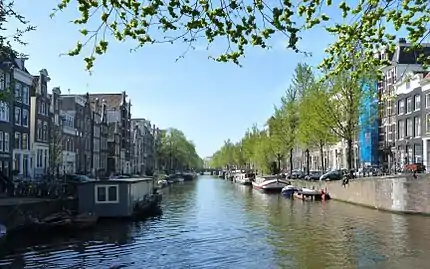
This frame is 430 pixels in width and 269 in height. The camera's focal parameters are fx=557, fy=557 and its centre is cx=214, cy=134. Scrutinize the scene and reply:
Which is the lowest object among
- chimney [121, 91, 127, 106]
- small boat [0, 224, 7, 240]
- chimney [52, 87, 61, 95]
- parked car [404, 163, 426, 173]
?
small boat [0, 224, 7, 240]

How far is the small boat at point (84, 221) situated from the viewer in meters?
33.0

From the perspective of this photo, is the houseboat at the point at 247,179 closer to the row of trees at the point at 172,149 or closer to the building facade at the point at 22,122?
the row of trees at the point at 172,149

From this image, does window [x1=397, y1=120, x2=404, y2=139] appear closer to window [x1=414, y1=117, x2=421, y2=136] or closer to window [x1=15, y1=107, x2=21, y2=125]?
window [x1=414, y1=117, x2=421, y2=136]

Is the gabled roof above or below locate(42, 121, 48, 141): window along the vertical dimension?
above

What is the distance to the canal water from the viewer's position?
22.9 m

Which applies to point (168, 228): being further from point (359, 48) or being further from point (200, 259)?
point (359, 48)

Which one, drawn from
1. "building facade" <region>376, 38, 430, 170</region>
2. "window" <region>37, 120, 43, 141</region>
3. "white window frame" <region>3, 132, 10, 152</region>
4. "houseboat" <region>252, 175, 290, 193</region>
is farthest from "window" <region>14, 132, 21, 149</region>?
"building facade" <region>376, 38, 430, 170</region>

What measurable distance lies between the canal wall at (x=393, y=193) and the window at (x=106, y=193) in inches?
838

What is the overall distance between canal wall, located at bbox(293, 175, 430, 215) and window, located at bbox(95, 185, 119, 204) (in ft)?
69.9

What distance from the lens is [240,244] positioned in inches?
1092

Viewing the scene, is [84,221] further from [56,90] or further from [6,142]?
[56,90]

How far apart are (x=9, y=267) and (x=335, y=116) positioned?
135ft

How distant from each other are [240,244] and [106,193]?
14.1 metres

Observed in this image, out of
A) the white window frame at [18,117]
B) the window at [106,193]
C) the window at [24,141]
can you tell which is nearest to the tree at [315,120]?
the window at [106,193]
